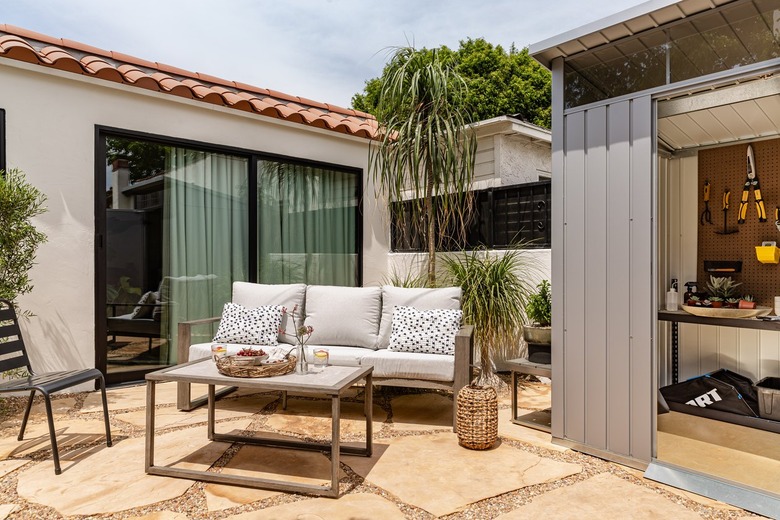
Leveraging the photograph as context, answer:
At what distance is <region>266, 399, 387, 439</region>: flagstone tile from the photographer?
3.33 metres

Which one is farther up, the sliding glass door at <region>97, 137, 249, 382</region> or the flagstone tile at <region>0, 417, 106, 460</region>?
the sliding glass door at <region>97, 137, 249, 382</region>

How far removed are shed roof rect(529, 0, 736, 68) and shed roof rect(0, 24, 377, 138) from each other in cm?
304

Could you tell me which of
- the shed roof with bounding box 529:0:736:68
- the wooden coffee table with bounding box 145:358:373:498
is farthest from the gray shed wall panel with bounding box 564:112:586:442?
the wooden coffee table with bounding box 145:358:373:498

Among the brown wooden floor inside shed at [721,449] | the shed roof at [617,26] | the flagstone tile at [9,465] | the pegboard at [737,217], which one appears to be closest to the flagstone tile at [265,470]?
the flagstone tile at [9,465]

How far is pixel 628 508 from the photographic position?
227 cm

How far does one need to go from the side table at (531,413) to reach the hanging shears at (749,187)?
1.98 meters

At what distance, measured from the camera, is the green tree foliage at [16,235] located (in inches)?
136

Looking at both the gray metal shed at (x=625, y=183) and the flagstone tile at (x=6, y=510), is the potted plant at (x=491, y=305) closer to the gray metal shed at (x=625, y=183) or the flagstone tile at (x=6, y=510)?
the gray metal shed at (x=625, y=183)

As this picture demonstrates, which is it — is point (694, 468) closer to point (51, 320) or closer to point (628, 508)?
point (628, 508)

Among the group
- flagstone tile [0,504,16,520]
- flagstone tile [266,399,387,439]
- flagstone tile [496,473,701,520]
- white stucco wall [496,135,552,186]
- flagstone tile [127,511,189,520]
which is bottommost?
flagstone tile [266,399,387,439]

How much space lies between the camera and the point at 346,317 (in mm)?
4008

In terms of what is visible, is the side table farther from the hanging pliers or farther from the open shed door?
the hanging pliers

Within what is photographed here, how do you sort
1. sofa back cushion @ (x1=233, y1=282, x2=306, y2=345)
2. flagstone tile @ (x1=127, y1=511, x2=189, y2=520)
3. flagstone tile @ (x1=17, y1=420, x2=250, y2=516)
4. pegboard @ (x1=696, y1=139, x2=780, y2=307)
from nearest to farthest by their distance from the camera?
flagstone tile @ (x1=127, y1=511, x2=189, y2=520) < flagstone tile @ (x1=17, y1=420, x2=250, y2=516) < pegboard @ (x1=696, y1=139, x2=780, y2=307) < sofa back cushion @ (x1=233, y1=282, x2=306, y2=345)

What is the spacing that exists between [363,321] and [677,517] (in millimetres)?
2391
